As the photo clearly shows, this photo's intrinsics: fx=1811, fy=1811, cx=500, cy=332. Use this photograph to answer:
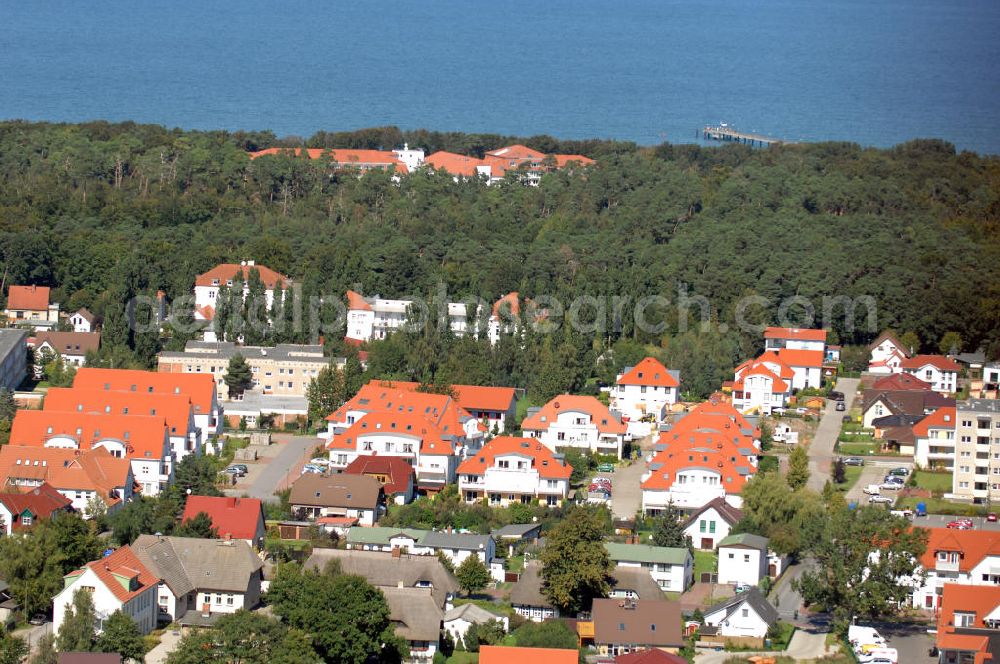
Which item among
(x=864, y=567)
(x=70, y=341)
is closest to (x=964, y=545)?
(x=864, y=567)

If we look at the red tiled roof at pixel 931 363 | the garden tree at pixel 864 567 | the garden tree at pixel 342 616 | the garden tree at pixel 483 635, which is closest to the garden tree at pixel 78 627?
the garden tree at pixel 342 616

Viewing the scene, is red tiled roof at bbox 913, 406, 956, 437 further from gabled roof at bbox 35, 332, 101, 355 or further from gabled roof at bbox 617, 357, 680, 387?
gabled roof at bbox 35, 332, 101, 355

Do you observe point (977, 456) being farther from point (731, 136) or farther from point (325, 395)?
point (731, 136)

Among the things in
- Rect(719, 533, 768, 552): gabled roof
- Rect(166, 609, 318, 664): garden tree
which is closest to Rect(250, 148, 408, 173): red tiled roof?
Rect(719, 533, 768, 552): gabled roof

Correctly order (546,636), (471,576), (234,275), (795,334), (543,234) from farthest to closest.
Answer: (543,234) → (234,275) → (795,334) → (471,576) → (546,636)

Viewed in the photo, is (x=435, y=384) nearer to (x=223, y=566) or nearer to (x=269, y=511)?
(x=269, y=511)
